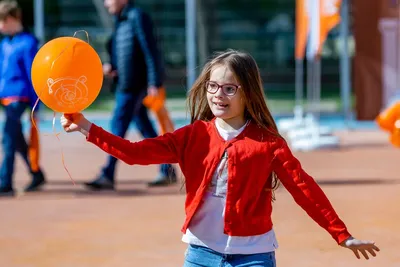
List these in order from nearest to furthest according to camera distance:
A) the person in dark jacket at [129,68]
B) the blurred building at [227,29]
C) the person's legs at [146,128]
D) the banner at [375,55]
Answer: the person in dark jacket at [129,68] < the person's legs at [146,128] < the banner at [375,55] < the blurred building at [227,29]

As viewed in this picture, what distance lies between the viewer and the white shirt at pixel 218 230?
3914 mm

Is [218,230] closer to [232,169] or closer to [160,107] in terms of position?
[232,169]

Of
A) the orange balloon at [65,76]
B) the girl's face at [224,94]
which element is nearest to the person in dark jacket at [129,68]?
the orange balloon at [65,76]

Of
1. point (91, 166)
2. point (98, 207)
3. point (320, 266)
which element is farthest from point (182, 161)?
point (91, 166)

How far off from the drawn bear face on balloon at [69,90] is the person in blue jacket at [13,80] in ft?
15.8

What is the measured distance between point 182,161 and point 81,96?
Result: 52 centimetres

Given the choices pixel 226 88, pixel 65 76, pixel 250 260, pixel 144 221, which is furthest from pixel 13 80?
pixel 250 260

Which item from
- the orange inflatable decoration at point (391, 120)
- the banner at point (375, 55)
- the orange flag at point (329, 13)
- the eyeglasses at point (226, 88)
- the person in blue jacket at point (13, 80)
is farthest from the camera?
the banner at point (375, 55)

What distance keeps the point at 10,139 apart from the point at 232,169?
541cm

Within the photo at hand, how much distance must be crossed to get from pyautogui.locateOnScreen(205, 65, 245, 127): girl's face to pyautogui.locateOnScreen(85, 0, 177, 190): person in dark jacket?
4.87 m

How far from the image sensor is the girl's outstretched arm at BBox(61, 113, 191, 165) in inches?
154

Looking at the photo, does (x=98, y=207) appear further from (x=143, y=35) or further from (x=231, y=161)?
(x=231, y=161)

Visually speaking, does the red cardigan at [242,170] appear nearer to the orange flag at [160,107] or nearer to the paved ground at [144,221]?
the paved ground at [144,221]

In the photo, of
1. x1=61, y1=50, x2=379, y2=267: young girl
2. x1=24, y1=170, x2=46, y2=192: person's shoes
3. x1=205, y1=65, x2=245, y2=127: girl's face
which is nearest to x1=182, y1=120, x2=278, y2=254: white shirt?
x1=61, y1=50, x2=379, y2=267: young girl
